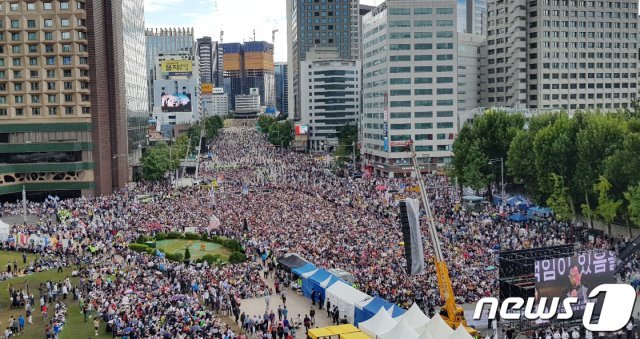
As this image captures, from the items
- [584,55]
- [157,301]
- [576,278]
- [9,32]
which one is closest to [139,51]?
[9,32]

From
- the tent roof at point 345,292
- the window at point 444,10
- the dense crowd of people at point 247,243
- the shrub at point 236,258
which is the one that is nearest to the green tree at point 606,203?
the dense crowd of people at point 247,243

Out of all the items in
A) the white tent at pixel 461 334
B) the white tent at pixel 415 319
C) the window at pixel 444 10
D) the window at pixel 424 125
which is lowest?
the white tent at pixel 415 319

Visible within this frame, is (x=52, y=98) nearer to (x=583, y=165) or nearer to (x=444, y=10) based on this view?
(x=583, y=165)

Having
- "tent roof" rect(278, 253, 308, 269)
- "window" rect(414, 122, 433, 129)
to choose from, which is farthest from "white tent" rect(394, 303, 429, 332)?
"window" rect(414, 122, 433, 129)

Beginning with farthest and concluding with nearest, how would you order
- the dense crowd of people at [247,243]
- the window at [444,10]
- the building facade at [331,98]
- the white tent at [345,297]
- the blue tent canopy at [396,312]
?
1. the building facade at [331,98]
2. the window at [444,10]
3. the dense crowd of people at [247,243]
4. the white tent at [345,297]
5. the blue tent canopy at [396,312]

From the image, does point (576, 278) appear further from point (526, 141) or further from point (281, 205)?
point (281, 205)

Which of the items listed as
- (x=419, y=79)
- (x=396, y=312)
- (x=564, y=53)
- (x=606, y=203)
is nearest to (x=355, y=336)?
(x=396, y=312)

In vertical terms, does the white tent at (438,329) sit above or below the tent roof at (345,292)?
above

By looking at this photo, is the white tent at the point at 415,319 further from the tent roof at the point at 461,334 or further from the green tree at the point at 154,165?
the green tree at the point at 154,165
